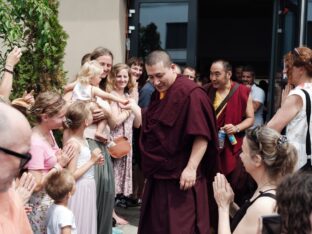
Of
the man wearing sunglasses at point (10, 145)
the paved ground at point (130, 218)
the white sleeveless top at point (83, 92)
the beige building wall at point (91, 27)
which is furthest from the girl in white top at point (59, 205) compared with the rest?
the beige building wall at point (91, 27)

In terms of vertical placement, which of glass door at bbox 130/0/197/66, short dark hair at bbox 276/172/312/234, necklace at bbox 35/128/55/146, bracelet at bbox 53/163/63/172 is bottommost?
bracelet at bbox 53/163/63/172

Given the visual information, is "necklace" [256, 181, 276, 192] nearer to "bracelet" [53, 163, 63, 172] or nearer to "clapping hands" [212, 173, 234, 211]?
"clapping hands" [212, 173, 234, 211]

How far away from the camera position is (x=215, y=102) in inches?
248

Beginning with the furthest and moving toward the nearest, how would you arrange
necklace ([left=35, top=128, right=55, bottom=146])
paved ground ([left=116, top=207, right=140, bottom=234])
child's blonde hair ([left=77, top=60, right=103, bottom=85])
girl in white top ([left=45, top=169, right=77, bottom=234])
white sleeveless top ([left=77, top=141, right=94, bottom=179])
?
paved ground ([left=116, top=207, right=140, bottom=234])
child's blonde hair ([left=77, top=60, right=103, bottom=85])
white sleeveless top ([left=77, top=141, right=94, bottom=179])
necklace ([left=35, top=128, right=55, bottom=146])
girl in white top ([left=45, top=169, right=77, bottom=234])

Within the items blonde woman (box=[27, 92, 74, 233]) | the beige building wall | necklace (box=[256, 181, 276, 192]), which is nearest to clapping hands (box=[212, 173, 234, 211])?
necklace (box=[256, 181, 276, 192])

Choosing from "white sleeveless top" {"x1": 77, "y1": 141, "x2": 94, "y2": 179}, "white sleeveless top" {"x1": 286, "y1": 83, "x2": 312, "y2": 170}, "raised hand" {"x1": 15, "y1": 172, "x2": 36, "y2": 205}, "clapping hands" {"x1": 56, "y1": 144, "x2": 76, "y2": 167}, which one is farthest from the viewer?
"white sleeveless top" {"x1": 77, "y1": 141, "x2": 94, "y2": 179}

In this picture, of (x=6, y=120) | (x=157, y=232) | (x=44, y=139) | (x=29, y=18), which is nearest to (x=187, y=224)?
(x=157, y=232)

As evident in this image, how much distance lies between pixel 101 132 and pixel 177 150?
958 mm

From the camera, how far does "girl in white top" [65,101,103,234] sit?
4.73 m

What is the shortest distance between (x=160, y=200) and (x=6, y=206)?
280cm

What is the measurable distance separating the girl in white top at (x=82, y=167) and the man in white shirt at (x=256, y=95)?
122 inches

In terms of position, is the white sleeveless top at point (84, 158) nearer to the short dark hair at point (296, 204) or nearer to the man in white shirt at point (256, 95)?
the short dark hair at point (296, 204)

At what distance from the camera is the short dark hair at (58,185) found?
161 inches

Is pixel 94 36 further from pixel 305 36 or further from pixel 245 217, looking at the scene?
pixel 245 217
